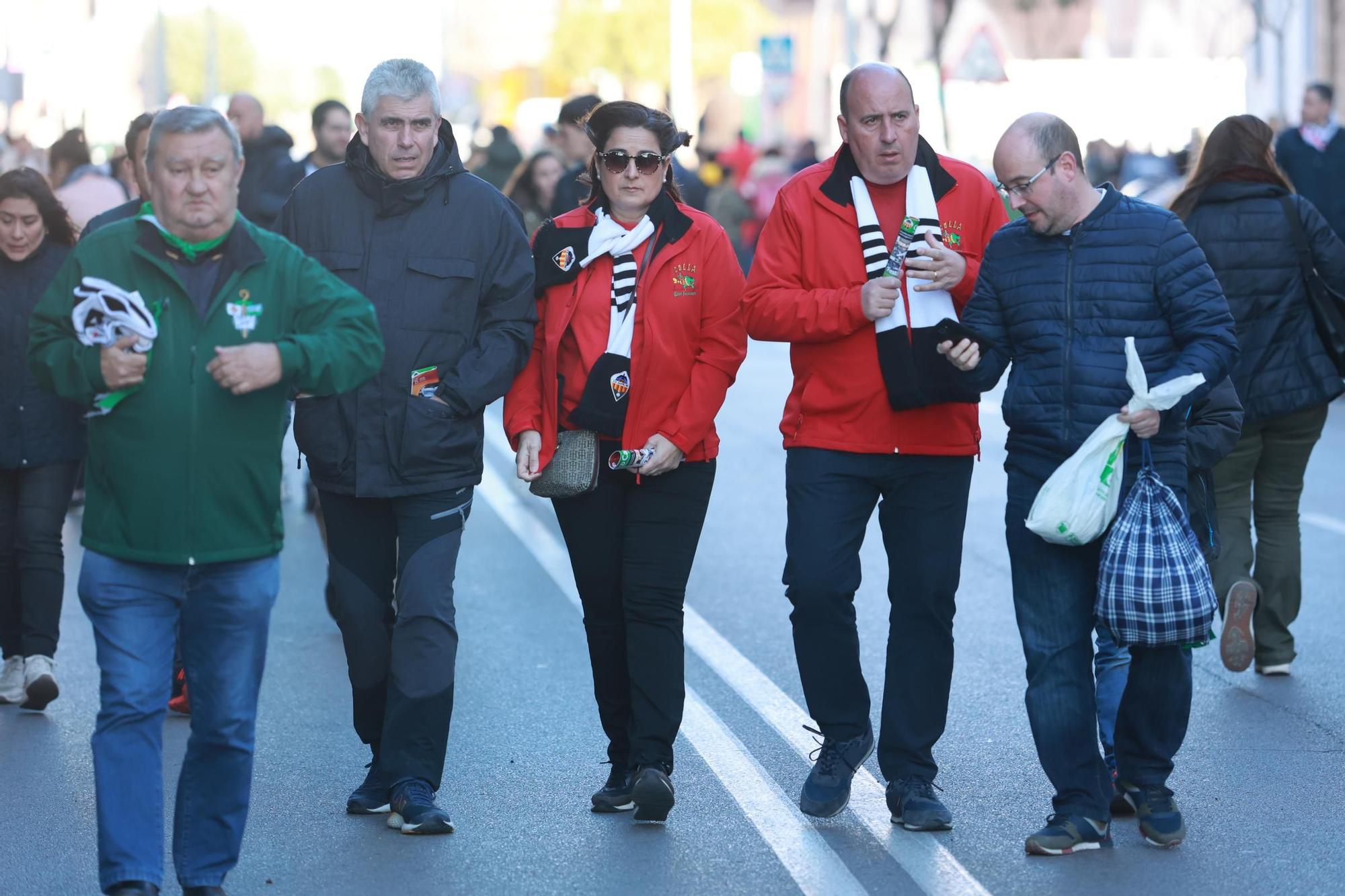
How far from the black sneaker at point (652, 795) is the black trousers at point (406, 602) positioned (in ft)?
1.83

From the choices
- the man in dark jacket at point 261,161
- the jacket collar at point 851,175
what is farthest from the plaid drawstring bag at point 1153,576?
the man in dark jacket at point 261,161

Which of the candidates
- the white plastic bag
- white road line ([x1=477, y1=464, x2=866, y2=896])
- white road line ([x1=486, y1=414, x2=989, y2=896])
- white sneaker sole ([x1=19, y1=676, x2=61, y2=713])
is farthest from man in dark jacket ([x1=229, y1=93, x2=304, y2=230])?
the white plastic bag

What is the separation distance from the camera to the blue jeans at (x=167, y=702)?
17.2 ft

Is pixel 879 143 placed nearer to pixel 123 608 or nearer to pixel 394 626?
pixel 394 626

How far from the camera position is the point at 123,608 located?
5254 millimetres

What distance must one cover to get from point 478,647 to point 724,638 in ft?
3.29

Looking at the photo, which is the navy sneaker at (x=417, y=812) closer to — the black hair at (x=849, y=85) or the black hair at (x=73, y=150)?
the black hair at (x=849, y=85)

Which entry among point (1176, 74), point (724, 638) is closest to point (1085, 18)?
point (1176, 74)

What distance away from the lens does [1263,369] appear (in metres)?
8.12

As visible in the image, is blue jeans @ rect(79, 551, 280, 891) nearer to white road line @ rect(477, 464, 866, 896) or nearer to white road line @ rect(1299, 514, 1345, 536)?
white road line @ rect(477, 464, 866, 896)

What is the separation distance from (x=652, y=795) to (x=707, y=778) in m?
0.62

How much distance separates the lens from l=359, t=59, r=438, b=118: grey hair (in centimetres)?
615

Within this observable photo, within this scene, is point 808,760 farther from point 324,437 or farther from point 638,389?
point 324,437

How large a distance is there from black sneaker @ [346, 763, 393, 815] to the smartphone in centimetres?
204
